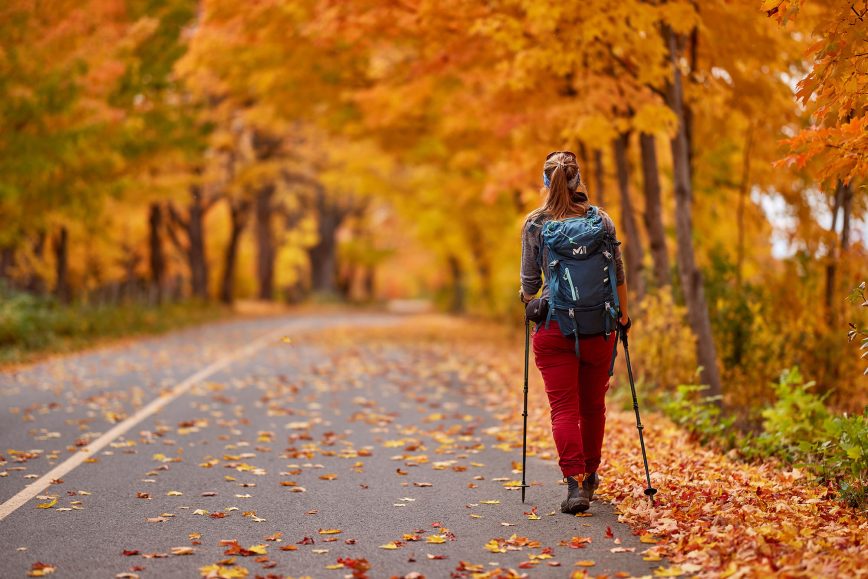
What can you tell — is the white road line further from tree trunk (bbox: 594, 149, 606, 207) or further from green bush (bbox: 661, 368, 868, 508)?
tree trunk (bbox: 594, 149, 606, 207)

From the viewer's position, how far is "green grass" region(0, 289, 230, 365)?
1783 cm

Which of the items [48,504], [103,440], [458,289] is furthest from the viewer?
[458,289]

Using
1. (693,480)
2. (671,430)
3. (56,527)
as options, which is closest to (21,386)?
(56,527)

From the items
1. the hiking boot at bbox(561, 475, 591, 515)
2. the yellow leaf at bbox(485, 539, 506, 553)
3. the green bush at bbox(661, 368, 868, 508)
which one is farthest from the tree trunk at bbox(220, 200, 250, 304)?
the yellow leaf at bbox(485, 539, 506, 553)

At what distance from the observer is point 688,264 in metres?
10.1

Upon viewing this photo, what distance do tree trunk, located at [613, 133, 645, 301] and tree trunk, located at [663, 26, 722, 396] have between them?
2.46 m

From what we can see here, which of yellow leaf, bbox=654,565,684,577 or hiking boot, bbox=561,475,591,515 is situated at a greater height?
hiking boot, bbox=561,475,591,515

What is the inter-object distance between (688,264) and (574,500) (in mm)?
4613

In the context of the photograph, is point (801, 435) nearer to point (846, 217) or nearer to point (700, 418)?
point (700, 418)

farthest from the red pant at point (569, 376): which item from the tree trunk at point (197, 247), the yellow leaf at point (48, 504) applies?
the tree trunk at point (197, 247)

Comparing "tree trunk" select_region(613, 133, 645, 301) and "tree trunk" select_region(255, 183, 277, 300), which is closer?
"tree trunk" select_region(613, 133, 645, 301)

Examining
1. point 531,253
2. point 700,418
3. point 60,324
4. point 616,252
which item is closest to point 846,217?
point 700,418

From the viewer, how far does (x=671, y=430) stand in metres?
9.20

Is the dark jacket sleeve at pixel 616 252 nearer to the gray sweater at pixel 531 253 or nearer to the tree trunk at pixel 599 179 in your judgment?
the gray sweater at pixel 531 253
